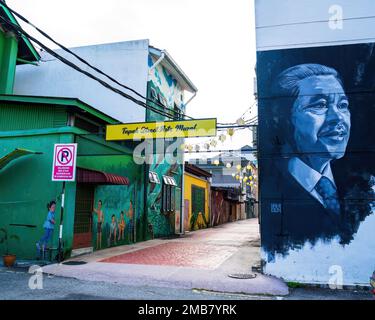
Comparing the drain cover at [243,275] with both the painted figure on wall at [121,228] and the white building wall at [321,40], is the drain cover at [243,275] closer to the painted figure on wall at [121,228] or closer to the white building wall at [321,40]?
the white building wall at [321,40]

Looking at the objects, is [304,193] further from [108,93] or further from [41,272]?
[108,93]

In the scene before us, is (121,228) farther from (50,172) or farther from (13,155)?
(13,155)

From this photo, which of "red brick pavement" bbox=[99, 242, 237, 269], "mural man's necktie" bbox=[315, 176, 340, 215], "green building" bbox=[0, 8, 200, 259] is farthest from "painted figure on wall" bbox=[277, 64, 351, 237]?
"green building" bbox=[0, 8, 200, 259]

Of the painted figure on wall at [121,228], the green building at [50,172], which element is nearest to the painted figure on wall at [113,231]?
the green building at [50,172]

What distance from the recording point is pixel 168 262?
10.4 metres

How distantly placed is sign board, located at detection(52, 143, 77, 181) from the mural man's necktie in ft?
21.4

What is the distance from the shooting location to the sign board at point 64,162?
9.97 meters

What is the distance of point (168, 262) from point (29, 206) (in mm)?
4586

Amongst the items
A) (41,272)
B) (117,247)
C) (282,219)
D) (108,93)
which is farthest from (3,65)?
(282,219)

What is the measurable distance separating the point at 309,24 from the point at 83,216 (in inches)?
355

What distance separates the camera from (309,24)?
9.12m

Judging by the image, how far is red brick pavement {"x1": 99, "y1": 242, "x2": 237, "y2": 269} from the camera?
10.3 metres

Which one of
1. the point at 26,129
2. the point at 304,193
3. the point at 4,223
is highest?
the point at 26,129

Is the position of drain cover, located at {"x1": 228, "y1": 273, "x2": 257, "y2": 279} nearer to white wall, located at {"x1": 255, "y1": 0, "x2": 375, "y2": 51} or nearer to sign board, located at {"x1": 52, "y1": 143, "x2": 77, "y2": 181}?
sign board, located at {"x1": 52, "y1": 143, "x2": 77, "y2": 181}
